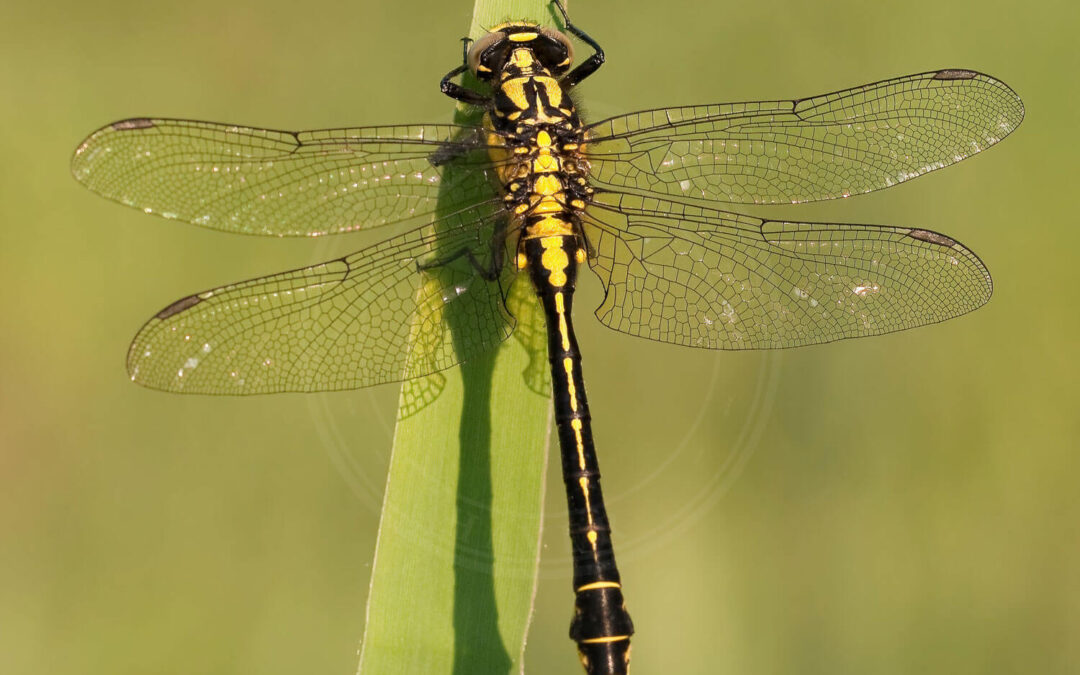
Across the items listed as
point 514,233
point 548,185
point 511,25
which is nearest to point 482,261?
point 514,233

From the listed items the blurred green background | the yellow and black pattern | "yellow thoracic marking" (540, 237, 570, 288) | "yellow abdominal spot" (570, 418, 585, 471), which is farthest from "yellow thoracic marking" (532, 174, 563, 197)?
the blurred green background

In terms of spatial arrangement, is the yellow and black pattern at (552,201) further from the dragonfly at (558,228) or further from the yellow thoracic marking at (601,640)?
the yellow thoracic marking at (601,640)

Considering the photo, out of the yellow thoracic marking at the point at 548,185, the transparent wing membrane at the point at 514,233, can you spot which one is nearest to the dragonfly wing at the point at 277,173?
the transparent wing membrane at the point at 514,233

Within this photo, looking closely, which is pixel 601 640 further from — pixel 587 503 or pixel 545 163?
pixel 545 163

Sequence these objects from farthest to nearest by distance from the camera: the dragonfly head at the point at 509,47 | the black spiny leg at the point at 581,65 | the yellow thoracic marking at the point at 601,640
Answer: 1. the black spiny leg at the point at 581,65
2. the dragonfly head at the point at 509,47
3. the yellow thoracic marking at the point at 601,640

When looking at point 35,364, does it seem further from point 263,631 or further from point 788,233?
point 788,233

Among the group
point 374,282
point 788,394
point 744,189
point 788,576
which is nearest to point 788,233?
point 744,189
